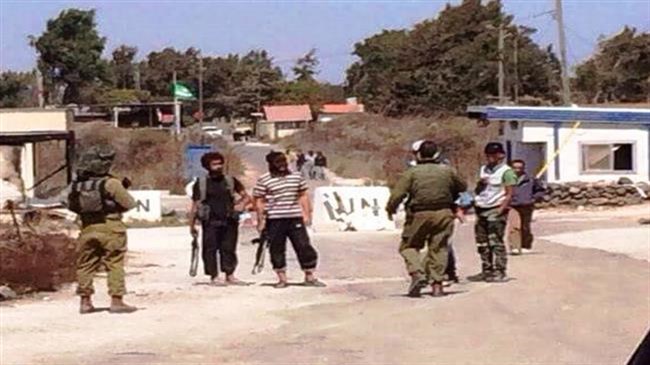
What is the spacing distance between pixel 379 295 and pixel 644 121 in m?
24.7

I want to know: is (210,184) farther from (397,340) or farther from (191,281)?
(397,340)

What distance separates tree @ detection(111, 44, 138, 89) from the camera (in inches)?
5266

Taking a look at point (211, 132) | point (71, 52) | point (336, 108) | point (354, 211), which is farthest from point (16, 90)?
point (354, 211)

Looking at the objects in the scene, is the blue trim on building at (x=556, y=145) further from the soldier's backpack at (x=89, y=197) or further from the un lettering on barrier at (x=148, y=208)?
the soldier's backpack at (x=89, y=197)

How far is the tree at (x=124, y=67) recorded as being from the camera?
439 ft

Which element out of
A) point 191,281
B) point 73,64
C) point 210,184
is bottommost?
point 191,281

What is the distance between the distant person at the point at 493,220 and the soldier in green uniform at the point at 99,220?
173 inches

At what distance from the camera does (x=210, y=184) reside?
17078 mm

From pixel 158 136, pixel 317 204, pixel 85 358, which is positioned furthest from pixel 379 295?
pixel 158 136

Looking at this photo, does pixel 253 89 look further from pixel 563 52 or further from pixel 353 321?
pixel 353 321

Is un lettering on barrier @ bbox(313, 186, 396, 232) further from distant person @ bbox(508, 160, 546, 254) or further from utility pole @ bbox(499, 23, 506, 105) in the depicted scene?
utility pole @ bbox(499, 23, 506, 105)

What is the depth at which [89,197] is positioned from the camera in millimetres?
13789

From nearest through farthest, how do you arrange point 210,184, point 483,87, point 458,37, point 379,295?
1. point 379,295
2. point 210,184
3. point 483,87
4. point 458,37

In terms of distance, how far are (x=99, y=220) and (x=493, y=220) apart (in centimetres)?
471
